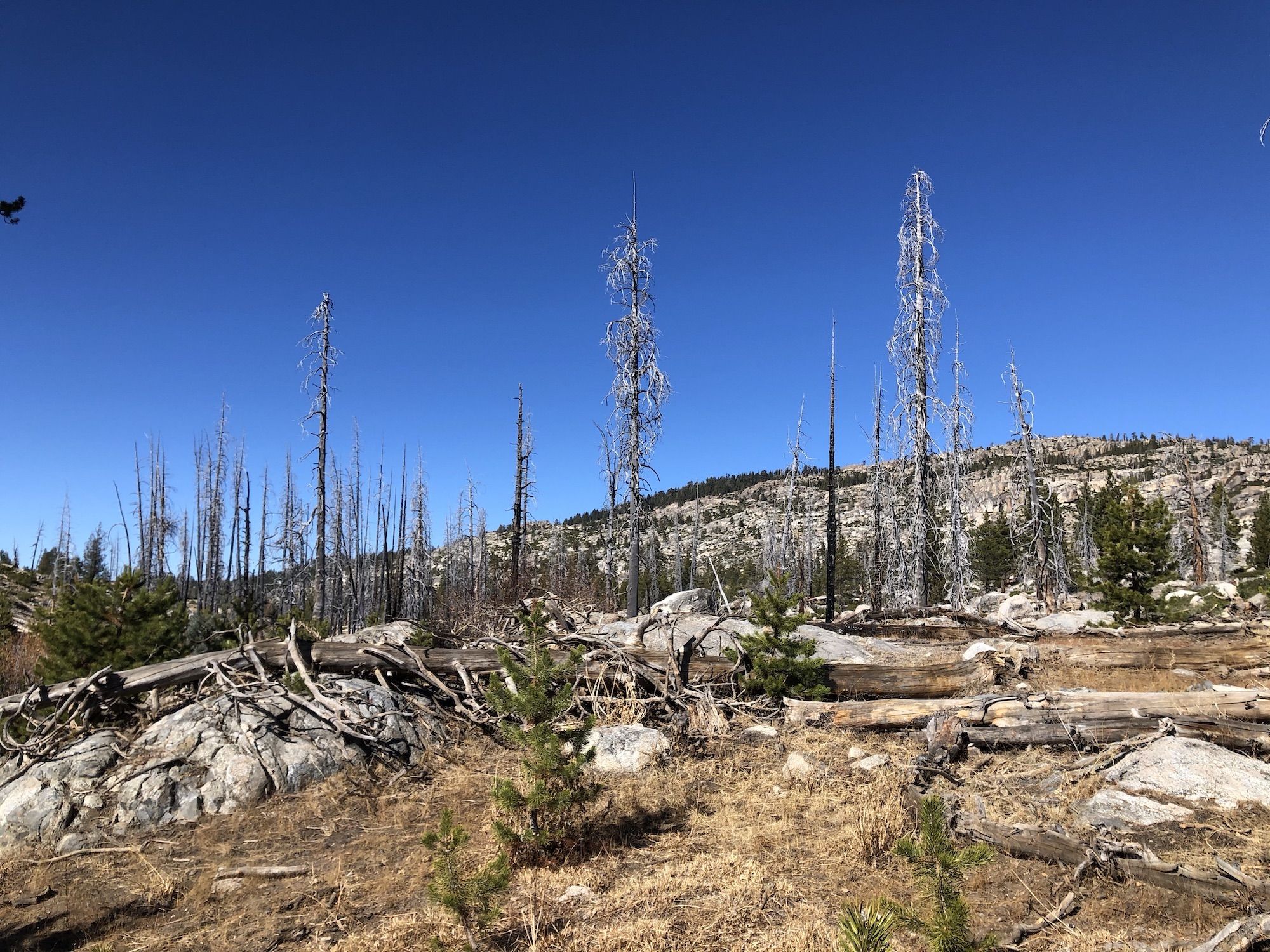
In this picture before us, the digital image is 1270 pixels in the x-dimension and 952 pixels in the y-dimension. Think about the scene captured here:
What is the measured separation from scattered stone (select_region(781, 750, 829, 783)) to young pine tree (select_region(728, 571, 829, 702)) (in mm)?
1906

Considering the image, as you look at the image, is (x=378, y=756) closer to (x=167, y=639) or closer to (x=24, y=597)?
(x=167, y=639)

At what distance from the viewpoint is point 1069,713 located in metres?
6.95

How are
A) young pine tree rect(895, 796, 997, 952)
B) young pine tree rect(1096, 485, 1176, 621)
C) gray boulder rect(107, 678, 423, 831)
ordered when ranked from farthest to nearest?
1. young pine tree rect(1096, 485, 1176, 621)
2. gray boulder rect(107, 678, 423, 831)
3. young pine tree rect(895, 796, 997, 952)

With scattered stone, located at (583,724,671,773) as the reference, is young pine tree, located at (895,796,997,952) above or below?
above

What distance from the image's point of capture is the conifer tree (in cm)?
4875

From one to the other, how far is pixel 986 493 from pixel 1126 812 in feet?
359

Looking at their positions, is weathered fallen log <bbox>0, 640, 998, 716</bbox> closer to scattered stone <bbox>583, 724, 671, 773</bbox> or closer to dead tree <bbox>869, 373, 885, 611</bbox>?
scattered stone <bbox>583, 724, 671, 773</bbox>

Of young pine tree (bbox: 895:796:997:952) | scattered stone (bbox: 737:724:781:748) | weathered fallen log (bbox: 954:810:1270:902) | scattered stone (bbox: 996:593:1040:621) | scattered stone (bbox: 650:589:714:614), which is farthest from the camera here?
scattered stone (bbox: 996:593:1040:621)

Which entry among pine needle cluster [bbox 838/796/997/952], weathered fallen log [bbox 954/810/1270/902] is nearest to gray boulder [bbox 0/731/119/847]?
→ pine needle cluster [bbox 838/796/997/952]

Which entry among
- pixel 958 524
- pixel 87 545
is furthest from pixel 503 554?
pixel 958 524

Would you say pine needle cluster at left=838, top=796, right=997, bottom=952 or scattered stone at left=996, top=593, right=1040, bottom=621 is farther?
scattered stone at left=996, top=593, right=1040, bottom=621

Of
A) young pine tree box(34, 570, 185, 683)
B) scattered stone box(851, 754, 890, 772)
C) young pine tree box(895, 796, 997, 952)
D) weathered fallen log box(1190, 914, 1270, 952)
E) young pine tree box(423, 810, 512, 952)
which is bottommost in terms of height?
scattered stone box(851, 754, 890, 772)

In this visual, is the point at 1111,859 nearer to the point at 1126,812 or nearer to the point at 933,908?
the point at 1126,812

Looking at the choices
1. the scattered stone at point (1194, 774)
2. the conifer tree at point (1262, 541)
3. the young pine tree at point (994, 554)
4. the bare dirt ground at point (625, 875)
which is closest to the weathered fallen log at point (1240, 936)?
the bare dirt ground at point (625, 875)
